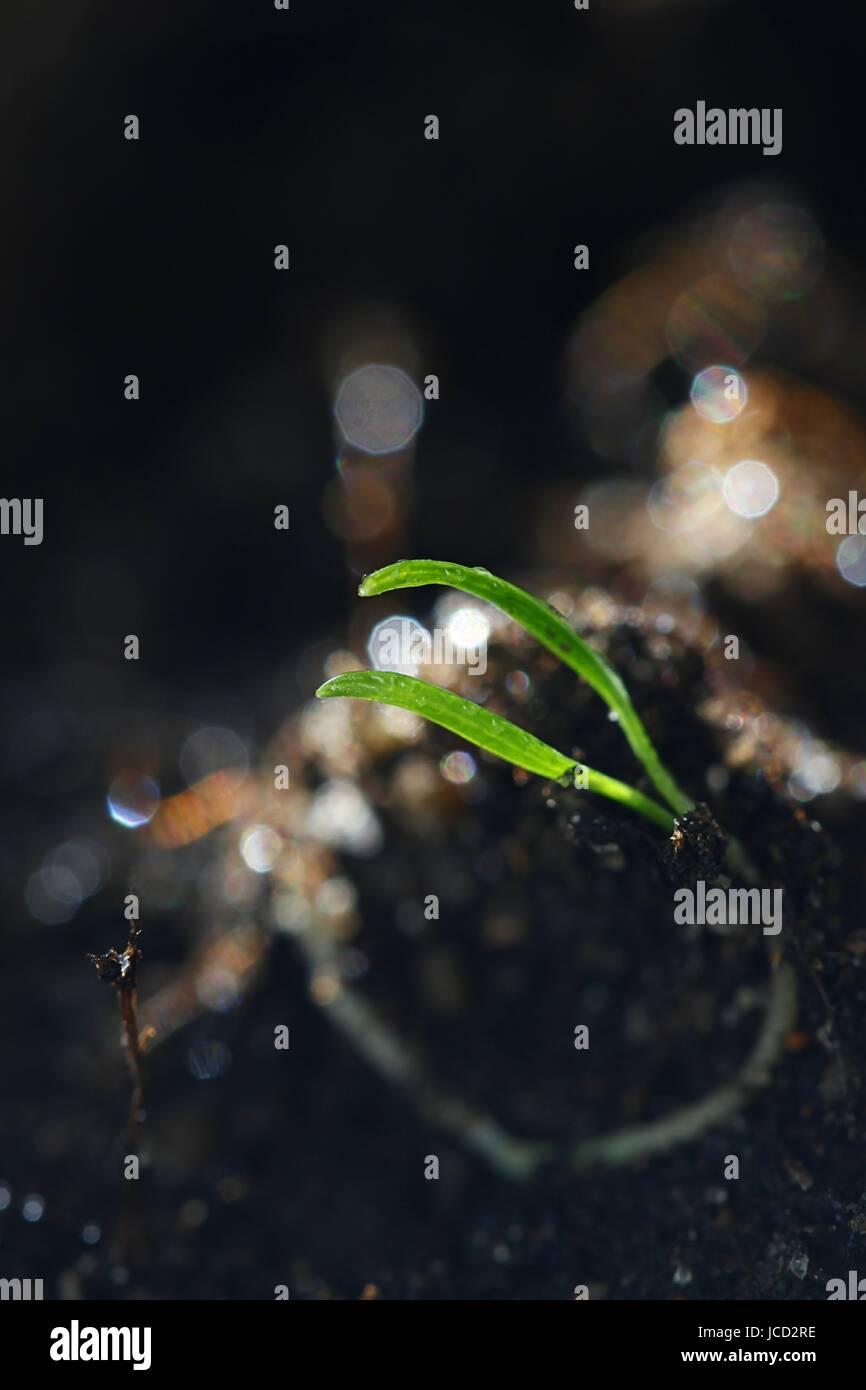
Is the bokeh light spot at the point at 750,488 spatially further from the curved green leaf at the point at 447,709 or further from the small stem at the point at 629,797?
the curved green leaf at the point at 447,709

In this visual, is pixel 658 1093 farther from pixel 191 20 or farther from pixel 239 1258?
pixel 191 20

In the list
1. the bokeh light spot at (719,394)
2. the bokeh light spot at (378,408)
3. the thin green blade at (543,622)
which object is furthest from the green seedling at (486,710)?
the bokeh light spot at (378,408)

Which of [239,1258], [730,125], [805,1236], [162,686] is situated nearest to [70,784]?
[162,686]

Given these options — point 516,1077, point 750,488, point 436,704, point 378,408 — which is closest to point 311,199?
point 378,408

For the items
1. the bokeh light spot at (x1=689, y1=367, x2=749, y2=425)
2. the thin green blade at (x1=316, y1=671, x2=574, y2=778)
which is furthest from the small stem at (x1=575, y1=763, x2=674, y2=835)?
the bokeh light spot at (x1=689, y1=367, x2=749, y2=425)

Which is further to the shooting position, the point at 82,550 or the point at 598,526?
the point at 82,550

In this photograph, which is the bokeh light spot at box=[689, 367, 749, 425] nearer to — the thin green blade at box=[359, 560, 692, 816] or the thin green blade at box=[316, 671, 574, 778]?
the thin green blade at box=[359, 560, 692, 816]

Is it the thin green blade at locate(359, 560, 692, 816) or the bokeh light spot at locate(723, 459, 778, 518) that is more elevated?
the bokeh light spot at locate(723, 459, 778, 518)
